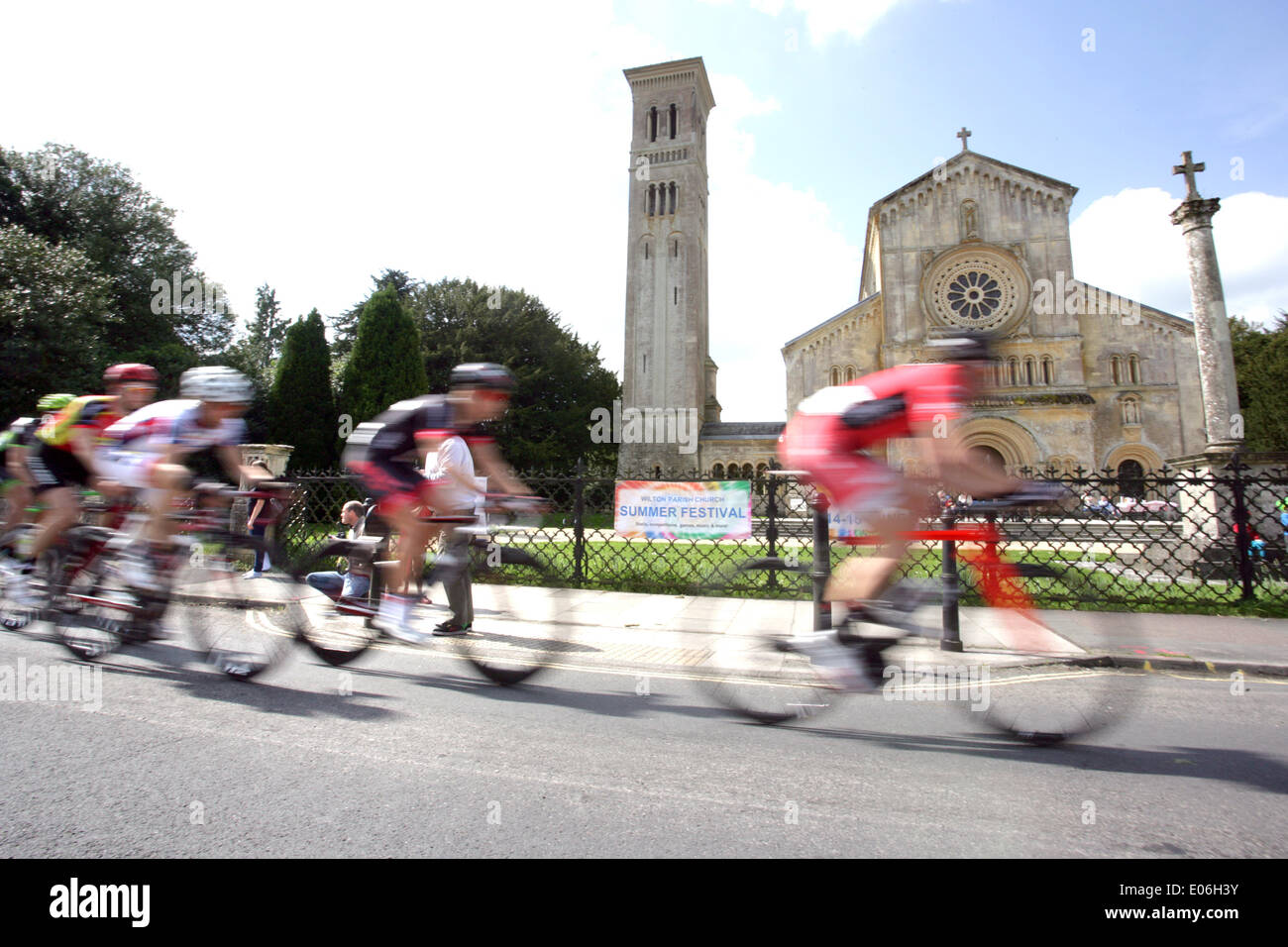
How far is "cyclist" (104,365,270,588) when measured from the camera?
4316 mm

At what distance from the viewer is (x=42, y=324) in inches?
942

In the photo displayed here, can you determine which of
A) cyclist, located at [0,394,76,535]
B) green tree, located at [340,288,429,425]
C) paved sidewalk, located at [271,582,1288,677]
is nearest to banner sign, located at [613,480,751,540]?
paved sidewalk, located at [271,582,1288,677]

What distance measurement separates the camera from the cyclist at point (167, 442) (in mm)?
4316

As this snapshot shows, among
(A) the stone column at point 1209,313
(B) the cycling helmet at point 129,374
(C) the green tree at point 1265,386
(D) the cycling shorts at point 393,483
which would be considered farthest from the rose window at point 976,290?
(B) the cycling helmet at point 129,374

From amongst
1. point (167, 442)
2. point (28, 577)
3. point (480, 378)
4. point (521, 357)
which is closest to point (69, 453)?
point (28, 577)

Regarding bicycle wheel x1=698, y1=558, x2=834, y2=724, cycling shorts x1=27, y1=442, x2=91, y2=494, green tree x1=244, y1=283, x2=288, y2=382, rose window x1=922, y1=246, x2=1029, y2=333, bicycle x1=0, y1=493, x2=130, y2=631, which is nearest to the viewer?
bicycle wheel x1=698, y1=558, x2=834, y2=724

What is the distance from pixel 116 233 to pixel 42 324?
44.3ft

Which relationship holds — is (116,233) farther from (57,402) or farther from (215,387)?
(215,387)

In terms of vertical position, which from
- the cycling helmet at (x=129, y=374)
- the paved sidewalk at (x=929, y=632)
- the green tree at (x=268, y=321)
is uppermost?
the green tree at (x=268, y=321)

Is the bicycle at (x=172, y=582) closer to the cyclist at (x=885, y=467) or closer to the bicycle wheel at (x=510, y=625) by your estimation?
the bicycle wheel at (x=510, y=625)

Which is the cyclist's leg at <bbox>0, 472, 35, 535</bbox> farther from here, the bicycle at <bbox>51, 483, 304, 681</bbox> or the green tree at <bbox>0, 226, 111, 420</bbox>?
the green tree at <bbox>0, 226, 111, 420</bbox>

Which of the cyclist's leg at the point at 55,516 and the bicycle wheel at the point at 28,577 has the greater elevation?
the cyclist's leg at the point at 55,516

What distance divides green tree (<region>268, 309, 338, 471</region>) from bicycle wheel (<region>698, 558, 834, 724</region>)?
34.0 metres

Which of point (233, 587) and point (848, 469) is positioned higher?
point (848, 469)
